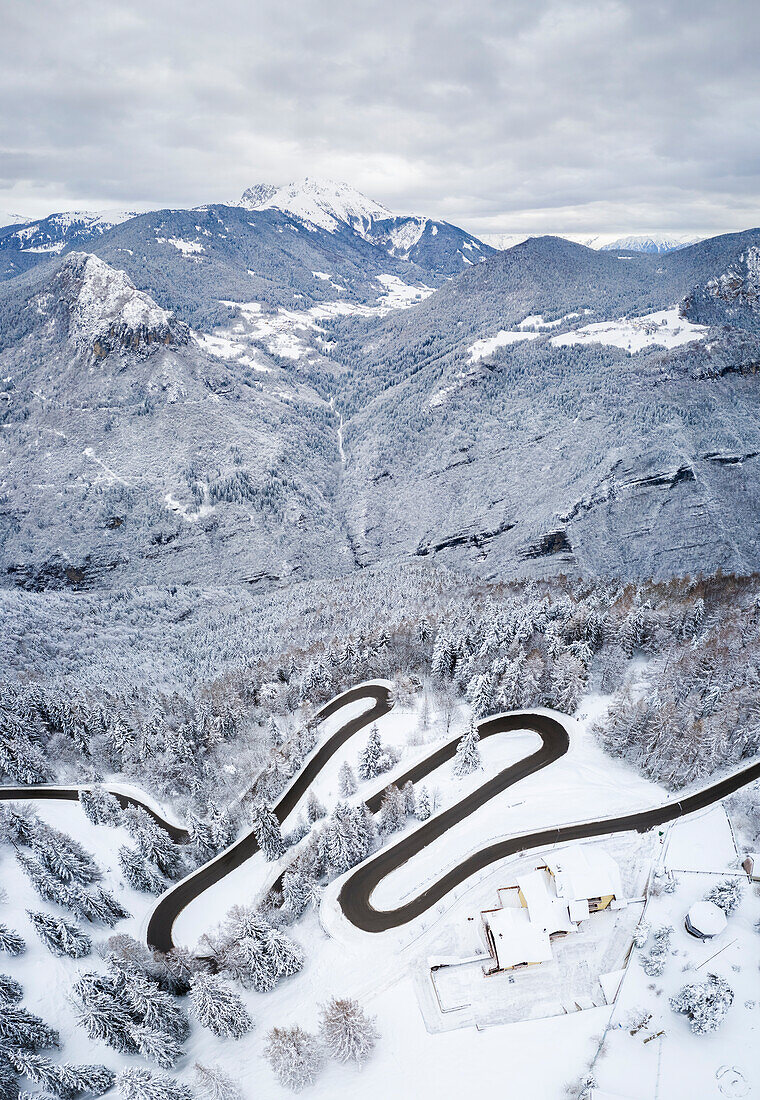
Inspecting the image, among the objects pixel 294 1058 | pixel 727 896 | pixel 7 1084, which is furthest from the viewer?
pixel 727 896

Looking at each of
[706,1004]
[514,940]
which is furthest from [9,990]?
[706,1004]

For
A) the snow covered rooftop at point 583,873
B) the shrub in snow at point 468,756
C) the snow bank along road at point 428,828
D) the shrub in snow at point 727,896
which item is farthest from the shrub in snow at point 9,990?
the shrub in snow at point 727,896

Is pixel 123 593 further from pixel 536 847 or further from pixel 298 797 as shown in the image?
pixel 536 847

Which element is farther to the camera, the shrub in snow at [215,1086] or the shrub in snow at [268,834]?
the shrub in snow at [268,834]

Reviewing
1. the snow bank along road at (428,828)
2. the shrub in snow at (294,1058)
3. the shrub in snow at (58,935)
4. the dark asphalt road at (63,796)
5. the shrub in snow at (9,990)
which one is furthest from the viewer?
the dark asphalt road at (63,796)

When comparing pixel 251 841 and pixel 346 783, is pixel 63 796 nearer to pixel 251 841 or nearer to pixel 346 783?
pixel 251 841

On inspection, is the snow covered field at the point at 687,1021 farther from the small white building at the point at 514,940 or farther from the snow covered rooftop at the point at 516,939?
the small white building at the point at 514,940

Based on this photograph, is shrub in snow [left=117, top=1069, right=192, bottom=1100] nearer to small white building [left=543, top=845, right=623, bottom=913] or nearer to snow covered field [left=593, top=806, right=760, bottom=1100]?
snow covered field [left=593, top=806, right=760, bottom=1100]

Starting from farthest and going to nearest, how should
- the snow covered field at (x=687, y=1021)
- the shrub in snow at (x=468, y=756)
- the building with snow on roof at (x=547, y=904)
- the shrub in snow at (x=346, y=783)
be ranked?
the shrub in snow at (x=346, y=783)
the shrub in snow at (x=468, y=756)
the building with snow on roof at (x=547, y=904)
the snow covered field at (x=687, y=1021)
